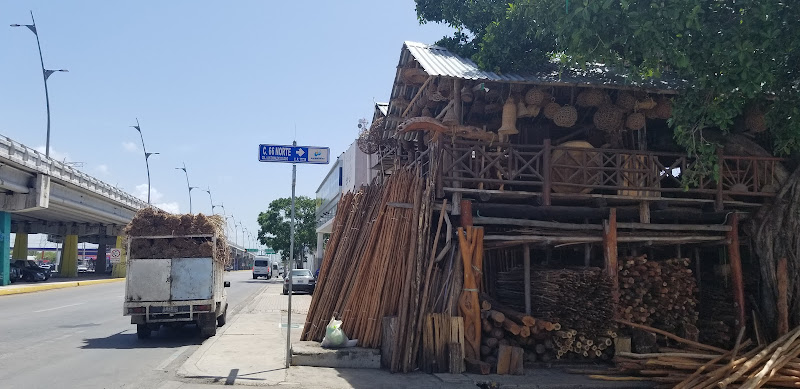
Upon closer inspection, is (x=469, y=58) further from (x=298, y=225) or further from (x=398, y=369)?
(x=298, y=225)

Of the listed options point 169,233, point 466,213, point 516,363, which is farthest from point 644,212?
point 169,233

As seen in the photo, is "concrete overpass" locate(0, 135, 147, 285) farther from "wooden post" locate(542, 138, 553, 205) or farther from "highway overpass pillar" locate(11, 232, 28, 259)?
"wooden post" locate(542, 138, 553, 205)

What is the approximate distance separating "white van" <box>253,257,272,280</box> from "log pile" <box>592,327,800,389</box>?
187ft

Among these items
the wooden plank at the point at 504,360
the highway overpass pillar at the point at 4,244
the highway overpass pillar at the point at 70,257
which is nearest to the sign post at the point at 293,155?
the wooden plank at the point at 504,360

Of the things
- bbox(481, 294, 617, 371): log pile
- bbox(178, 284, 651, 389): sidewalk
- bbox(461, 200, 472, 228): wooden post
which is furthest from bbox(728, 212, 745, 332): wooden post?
bbox(461, 200, 472, 228): wooden post

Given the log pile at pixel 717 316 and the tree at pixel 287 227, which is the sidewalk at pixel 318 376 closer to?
the log pile at pixel 717 316

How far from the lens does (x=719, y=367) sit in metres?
9.20

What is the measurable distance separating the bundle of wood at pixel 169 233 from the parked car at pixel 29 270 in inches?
1392

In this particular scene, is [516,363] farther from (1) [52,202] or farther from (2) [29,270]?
(2) [29,270]

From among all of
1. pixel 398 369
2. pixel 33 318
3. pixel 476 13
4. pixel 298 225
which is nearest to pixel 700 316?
pixel 398 369

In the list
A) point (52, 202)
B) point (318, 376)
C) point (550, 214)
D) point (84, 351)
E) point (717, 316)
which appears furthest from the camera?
point (52, 202)

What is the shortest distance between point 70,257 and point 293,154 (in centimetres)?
5194

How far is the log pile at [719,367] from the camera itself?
8.55m

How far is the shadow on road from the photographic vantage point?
499 inches
